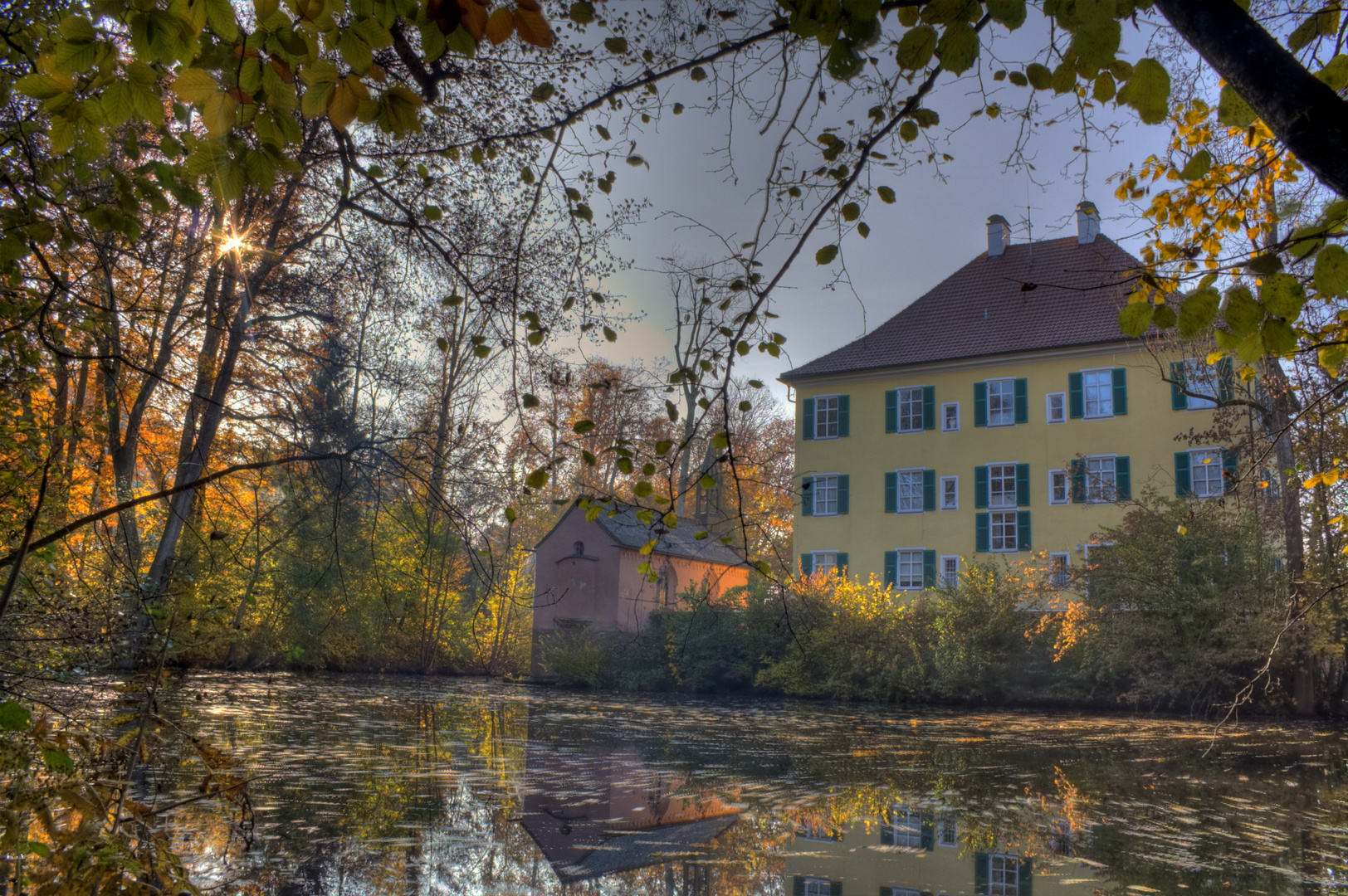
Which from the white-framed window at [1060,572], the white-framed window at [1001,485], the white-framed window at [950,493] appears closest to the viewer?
the white-framed window at [1060,572]

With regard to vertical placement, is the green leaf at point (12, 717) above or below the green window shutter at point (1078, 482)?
below

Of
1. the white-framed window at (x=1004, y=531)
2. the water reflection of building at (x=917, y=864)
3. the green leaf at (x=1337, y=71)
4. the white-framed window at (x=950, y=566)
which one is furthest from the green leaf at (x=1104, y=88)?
the white-framed window at (x=1004, y=531)

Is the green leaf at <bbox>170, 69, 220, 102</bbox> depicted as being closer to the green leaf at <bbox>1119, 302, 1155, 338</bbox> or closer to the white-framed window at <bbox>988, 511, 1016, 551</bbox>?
the green leaf at <bbox>1119, 302, 1155, 338</bbox>

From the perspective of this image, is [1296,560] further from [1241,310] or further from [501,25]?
[501,25]

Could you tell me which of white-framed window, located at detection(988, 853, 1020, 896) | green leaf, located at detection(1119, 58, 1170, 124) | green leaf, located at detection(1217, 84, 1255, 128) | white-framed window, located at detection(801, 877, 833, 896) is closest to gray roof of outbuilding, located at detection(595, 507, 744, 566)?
white-framed window, located at detection(988, 853, 1020, 896)

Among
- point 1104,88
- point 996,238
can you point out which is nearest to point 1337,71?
point 1104,88

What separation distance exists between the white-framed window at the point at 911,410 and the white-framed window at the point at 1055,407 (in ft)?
11.8

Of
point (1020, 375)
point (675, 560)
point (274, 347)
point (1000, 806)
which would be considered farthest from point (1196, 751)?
point (675, 560)

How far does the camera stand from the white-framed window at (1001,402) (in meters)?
27.2

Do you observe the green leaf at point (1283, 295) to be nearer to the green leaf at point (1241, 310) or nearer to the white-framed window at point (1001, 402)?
the green leaf at point (1241, 310)

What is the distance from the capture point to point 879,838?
572 centimetres

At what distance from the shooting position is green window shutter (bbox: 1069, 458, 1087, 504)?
69.9 feet

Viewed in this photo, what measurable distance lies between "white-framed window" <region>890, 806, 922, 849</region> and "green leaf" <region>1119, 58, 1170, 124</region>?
4491 millimetres

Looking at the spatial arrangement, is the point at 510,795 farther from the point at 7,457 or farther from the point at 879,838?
the point at 7,457
